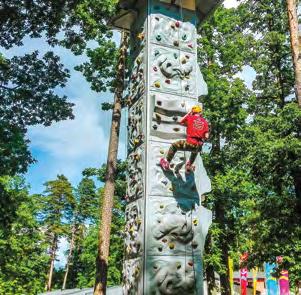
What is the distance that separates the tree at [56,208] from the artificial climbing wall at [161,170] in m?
39.0

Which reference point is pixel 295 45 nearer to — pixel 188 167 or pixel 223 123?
pixel 223 123

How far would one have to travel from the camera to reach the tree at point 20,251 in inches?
709

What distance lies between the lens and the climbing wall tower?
5926mm

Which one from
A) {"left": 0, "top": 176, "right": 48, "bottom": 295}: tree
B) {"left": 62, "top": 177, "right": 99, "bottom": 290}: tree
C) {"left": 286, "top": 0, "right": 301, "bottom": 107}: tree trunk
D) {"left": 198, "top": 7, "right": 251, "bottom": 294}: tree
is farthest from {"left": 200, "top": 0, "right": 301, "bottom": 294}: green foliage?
{"left": 62, "top": 177, "right": 99, "bottom": 290}: tree

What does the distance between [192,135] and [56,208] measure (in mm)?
40704

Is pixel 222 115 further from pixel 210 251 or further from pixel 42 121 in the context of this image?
pixel 42 121

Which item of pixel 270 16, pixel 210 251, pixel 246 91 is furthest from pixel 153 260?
pixel 270 16

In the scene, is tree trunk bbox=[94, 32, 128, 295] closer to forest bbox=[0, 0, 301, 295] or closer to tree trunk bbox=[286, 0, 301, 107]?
forest bbox=[0, 0, 301, 295]

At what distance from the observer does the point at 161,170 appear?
6.36 metres

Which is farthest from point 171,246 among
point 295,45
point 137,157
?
point 295,45

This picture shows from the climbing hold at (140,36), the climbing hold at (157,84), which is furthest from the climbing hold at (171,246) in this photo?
the climbing hold at (140,36)

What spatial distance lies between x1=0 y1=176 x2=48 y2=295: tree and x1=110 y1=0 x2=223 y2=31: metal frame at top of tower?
33.6 ft

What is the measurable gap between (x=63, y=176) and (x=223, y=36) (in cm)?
3227

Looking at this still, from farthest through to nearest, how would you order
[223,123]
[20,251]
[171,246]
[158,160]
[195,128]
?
[20,251] → [223,123] → [158,160] → [195,128] → [171,246]
